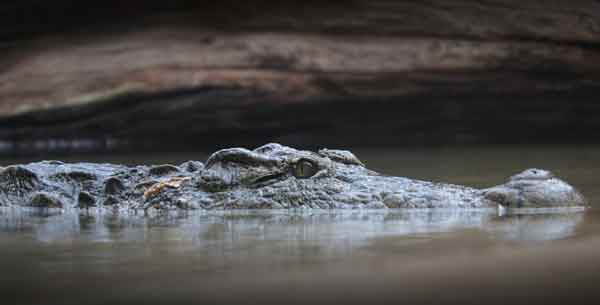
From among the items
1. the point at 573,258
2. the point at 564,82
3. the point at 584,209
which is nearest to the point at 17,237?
the point at 573,258

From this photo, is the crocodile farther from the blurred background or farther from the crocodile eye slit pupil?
the blurred background

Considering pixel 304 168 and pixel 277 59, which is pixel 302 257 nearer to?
pixel 304 168

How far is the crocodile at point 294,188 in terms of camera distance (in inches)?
162

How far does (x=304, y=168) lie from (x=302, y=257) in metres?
1.53

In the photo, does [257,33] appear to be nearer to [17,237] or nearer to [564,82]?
[564,82]

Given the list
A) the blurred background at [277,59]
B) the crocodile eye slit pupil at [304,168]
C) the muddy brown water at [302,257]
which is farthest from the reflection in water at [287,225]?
the blurred background at [277,59]

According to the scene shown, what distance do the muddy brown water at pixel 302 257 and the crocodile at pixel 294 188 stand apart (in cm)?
11

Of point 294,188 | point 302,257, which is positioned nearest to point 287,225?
point 294,188

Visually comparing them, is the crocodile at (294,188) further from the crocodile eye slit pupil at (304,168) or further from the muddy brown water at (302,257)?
the muddy brown water at (302,257)

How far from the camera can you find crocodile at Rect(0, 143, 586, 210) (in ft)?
13.5

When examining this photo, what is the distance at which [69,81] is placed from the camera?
8.63 metres

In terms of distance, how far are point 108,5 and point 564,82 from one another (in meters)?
5.02

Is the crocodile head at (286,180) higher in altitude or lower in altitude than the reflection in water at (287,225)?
higher

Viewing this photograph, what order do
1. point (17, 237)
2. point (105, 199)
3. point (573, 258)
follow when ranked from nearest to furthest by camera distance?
point (573, 258), point (17, 237), point (105, 199)
